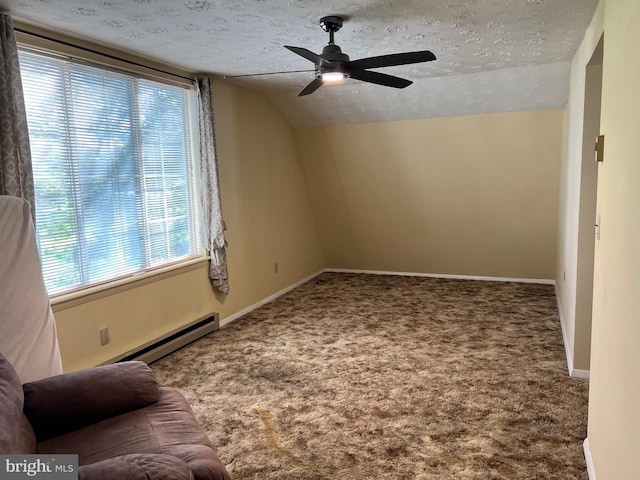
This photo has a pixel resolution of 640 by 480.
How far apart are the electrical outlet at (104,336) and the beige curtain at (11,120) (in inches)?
42.5

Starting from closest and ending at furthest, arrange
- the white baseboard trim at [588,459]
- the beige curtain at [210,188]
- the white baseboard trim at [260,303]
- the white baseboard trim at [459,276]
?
the white baseboard trim at [588,459] → the beige curtain at [210,188] → the white baseboard trim at [260,303] → the white baseboard trim at [459,276]

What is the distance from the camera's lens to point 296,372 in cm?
336

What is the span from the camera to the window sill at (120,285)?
298 cm

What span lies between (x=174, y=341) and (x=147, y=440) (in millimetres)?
2130

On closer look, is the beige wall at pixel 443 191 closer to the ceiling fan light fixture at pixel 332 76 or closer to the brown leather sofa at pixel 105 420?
the ceiling fan light fixture at pixel 332 76

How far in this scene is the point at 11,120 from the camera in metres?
2.55

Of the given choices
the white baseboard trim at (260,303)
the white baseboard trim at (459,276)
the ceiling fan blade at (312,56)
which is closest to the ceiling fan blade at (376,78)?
the ceiling fan blade at (312,56)

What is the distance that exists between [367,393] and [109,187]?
2.21 meters

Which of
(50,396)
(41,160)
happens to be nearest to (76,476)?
(50,396)

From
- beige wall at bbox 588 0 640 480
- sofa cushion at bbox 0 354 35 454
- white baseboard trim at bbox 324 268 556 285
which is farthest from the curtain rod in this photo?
white baseboard trim at bbox 324 268 556 285

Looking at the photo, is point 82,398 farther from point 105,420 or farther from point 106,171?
point 106,171

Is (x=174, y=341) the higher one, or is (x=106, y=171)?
(x=106, y=171)

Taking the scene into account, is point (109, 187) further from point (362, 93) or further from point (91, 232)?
point (362, 93)

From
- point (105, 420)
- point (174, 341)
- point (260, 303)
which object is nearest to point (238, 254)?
point (260, 303)
